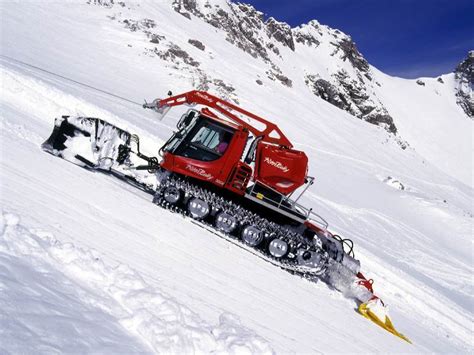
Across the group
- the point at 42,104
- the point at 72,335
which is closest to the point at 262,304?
the point at 72,335

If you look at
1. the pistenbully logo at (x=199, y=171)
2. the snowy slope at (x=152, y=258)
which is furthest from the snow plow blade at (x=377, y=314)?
the pistenbully logo at (x=199, y=171)

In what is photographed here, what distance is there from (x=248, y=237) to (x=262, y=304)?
2.55 m

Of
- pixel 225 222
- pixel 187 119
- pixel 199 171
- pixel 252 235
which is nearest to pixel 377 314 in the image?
pixel 252 235

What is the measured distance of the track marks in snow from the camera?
2.76m

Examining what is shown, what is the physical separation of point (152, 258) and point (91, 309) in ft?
6.21

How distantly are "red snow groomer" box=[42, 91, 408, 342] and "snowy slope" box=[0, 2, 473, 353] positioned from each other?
1.47ft

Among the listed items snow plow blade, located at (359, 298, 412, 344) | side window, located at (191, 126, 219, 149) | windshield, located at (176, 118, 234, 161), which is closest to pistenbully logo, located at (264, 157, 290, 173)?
windshield, located at (176, 118, 234, 161)

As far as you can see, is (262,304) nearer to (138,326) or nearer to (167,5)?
(138,326)

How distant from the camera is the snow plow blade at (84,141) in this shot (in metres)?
8.16

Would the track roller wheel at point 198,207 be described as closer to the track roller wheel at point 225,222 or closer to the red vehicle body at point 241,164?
the track roller wheel at point 225,222

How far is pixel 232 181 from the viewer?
8.12 metres

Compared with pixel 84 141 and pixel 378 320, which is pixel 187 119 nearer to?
pixel 84 141

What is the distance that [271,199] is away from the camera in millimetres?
8273

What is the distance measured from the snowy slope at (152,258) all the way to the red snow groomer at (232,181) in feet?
1.47
